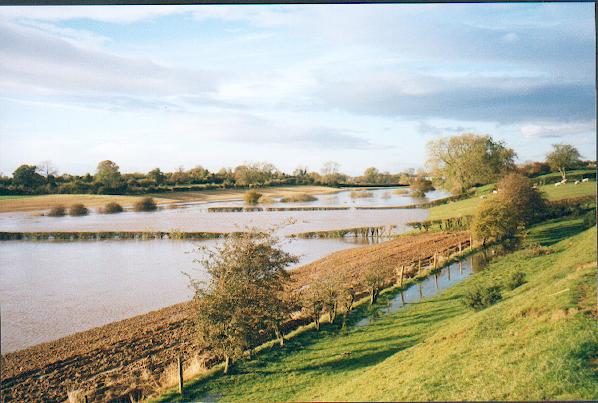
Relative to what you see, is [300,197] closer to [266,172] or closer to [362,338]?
[266,172]

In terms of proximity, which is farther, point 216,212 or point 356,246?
point 356,246

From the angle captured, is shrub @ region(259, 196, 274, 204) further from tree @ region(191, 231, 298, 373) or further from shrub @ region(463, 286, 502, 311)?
shrub @ region(463, 286, 502, 311)

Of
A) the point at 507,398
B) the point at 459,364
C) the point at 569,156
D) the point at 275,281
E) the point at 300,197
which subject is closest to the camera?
the point at 507,398

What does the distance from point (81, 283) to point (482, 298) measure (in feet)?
29.5

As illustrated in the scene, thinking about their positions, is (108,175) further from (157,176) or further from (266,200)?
(266,200)

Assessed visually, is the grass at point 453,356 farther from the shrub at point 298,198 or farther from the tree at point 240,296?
the shrub at point 298,198

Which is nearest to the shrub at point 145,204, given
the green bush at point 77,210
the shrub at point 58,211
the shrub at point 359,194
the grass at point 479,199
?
the green bush at point 77,210

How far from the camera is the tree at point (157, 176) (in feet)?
34.5

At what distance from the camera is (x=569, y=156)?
979cm

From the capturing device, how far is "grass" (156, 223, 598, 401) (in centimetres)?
595

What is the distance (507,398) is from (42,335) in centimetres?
885

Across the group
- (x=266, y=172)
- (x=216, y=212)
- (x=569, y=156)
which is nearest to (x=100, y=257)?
(x=216, y=212)

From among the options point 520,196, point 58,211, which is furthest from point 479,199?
point 58,211

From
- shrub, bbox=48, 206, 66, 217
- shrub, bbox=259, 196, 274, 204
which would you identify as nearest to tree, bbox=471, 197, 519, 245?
shrub, bbox=259, 196, 274, 204
